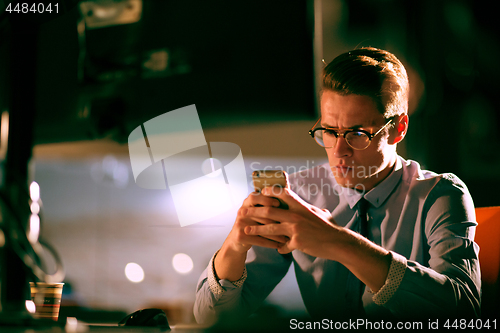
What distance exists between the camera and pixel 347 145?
115 cm

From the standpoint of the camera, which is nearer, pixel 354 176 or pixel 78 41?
pixel 354 176

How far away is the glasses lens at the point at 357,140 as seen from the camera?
1146mm

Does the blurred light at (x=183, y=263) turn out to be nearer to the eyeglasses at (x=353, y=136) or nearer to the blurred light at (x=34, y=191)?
the blurred light at (x=34, y=191)

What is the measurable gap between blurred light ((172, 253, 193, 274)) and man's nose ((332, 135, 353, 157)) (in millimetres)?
880

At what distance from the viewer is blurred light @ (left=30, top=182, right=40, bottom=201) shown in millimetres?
1629

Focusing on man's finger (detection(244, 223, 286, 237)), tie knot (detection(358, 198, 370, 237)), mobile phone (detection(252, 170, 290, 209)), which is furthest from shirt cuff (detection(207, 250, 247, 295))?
tie knot (detection(358, 198, 370, 237))

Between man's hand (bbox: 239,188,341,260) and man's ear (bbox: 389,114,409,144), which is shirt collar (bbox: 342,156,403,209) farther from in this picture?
man's hand (bbox: 239,188,341,260)

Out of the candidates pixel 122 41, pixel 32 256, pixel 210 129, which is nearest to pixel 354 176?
pixel 210 129

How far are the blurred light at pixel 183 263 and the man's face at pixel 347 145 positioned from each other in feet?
2.70

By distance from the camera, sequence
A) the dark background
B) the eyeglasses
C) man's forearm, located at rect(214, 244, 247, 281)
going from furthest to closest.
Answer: the dark background, the eyeglasses, man's forearm, located at rect(214, 244, 247, 281)

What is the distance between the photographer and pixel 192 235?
5.34ft

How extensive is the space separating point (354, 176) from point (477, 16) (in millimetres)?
1045

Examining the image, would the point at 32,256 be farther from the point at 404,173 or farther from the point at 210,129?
the point at 404,173

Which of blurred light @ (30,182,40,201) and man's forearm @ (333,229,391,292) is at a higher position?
man's forearm @ (333,229,391,292)
